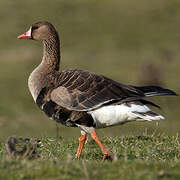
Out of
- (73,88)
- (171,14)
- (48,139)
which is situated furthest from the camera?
(171,14)

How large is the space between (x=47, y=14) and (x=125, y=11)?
1128 cm

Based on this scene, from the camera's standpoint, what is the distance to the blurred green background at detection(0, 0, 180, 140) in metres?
28.2

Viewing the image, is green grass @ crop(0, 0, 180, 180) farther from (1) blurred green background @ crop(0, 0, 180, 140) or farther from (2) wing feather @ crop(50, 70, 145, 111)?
(2) wing feather @ crop(50, 70, 145, 111)

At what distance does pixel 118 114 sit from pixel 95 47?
46.7 m

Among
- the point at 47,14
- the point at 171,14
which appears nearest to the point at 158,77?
the point at 171,14

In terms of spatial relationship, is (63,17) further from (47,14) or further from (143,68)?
(143,68)

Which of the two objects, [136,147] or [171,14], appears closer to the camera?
[136,147]

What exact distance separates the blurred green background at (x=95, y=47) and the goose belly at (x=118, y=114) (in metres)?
14.1

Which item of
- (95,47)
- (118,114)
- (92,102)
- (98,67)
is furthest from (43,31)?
(95,47)

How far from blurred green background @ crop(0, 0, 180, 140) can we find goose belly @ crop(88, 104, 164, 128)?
14.1 meters

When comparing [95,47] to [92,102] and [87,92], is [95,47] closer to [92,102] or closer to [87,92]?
[87,92]

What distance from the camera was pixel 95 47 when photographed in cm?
5419

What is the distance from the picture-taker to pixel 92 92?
8.05m

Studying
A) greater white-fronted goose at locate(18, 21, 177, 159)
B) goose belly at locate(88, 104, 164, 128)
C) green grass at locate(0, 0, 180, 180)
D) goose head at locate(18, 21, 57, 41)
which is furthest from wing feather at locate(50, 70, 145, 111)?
goose head at locate(18, 21, 57, 41)
